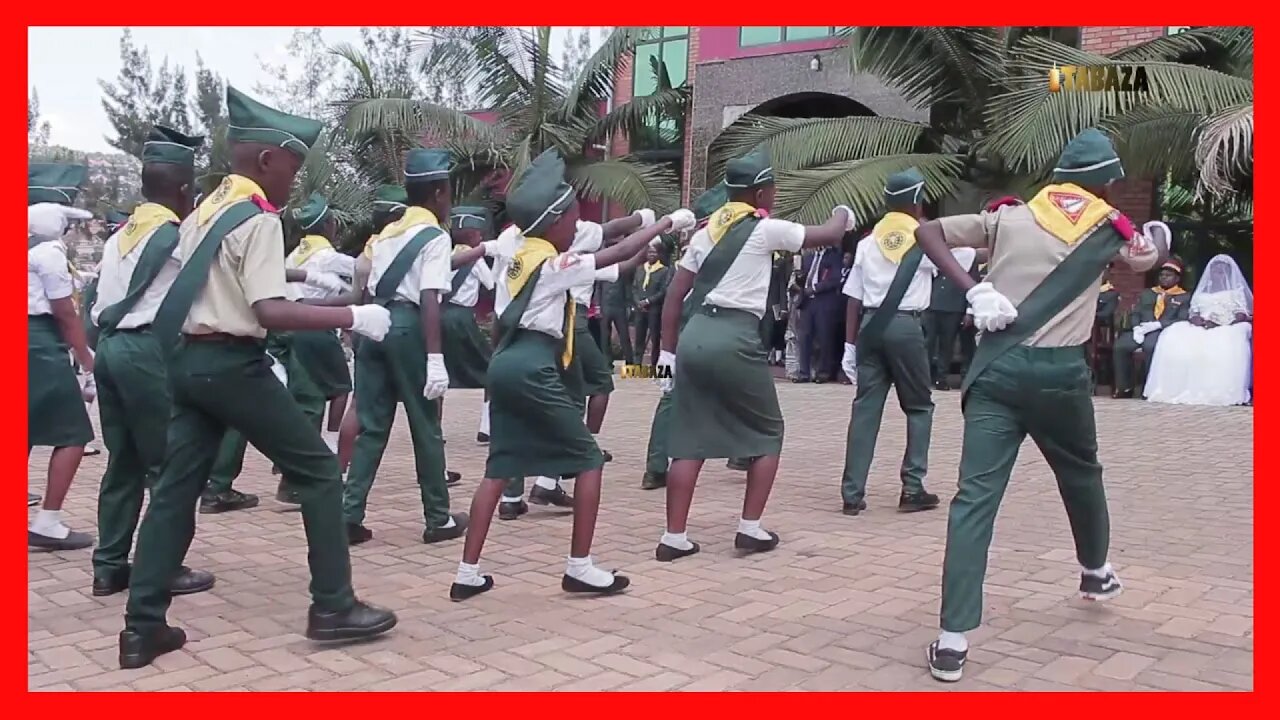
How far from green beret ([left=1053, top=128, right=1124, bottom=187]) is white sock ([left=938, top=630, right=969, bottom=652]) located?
5.83ft

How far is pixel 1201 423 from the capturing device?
34.6 feet

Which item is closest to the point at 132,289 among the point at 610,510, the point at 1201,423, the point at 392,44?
the point at 610,510

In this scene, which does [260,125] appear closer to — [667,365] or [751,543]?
[667,365]

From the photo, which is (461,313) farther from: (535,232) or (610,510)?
(535,232)

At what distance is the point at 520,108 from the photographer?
18.8m

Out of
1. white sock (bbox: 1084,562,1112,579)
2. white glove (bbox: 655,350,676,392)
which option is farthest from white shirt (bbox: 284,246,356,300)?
white sock (bbox: 1084,562,1112,579)

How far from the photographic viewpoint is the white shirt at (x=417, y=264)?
18.5ft

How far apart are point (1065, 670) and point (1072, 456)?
0.85 m

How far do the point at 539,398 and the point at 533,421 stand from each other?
109 mm

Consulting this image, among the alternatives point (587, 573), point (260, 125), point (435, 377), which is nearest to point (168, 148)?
point (260, 125)

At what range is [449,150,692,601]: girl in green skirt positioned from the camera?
479 cm

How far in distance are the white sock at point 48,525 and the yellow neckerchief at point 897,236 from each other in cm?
481

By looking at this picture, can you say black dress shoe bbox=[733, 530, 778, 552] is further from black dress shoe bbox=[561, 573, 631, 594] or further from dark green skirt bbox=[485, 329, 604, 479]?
dark green skirt bbox=[485, 329, 604, 479]

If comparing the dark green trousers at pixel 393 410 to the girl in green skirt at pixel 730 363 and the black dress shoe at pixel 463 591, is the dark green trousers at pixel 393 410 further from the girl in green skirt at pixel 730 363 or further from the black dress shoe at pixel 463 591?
the girl in green skirt at pixel 730 363
